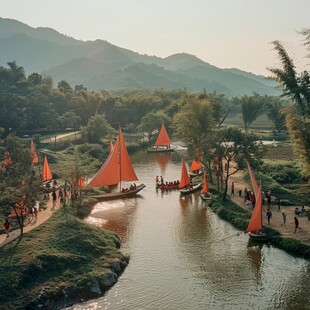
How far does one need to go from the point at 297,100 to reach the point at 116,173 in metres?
28.1

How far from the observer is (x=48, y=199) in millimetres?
53781

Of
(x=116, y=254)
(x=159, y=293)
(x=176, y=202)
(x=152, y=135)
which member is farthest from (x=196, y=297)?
(x=152, y=135)

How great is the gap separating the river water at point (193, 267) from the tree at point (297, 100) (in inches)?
369

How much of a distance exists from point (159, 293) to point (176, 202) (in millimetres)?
25184

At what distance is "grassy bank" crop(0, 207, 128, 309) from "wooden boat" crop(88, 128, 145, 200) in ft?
59.3

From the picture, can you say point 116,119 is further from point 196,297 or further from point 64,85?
point 196,297

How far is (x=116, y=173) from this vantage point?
61656 millimetres

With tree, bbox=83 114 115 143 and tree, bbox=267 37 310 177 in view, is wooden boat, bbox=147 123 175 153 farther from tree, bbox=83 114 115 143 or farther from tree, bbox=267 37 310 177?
tree, bbox=267 37 310 177

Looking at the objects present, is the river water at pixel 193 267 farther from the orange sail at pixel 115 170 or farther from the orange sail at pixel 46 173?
the orange sail at pixel 46 173

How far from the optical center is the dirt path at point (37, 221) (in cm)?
3672

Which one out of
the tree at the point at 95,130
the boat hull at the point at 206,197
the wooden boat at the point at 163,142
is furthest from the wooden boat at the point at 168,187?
the tree at the point at 95,130

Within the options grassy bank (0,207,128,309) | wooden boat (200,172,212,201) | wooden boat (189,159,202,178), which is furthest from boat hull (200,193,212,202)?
grassy bank (0,207,128,309)

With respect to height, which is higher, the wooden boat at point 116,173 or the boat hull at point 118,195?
the wooden boat at point 116,173

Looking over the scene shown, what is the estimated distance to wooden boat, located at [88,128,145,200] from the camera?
193 feet
